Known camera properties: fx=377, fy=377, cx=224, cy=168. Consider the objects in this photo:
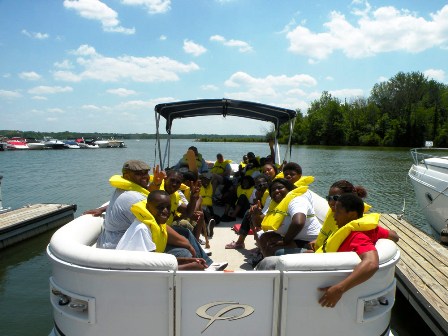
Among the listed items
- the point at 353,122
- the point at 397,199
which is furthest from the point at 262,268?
the point at 353,122

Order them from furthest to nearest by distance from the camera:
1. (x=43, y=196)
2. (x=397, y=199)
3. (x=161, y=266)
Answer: (x=43, y=196) < (x=397, y=199) < (x=161, y=266)

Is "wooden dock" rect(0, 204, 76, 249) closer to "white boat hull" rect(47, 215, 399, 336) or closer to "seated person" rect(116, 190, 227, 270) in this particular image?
"seated person" rect(116, 190, 227, 270)

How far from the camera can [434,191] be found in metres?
7.09

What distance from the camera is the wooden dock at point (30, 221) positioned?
7454mm

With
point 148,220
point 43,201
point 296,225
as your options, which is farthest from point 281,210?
point 43,201

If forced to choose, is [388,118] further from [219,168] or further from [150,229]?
[150,229]

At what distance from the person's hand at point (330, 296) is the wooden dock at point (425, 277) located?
207 cm

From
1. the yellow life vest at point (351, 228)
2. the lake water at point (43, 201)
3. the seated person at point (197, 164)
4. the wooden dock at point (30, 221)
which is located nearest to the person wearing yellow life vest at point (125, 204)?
the yellow life vest at point (351, 228)

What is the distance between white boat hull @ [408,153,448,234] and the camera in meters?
6.86

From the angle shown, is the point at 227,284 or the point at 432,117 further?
the point at 432,117

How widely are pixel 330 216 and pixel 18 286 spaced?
206 inches

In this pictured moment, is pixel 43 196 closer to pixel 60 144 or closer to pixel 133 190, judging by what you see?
pixel 133 190

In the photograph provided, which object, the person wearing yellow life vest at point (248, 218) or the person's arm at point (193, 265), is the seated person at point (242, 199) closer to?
the person wearing yellow life vest at point (248, 218)

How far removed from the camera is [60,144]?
183ft
